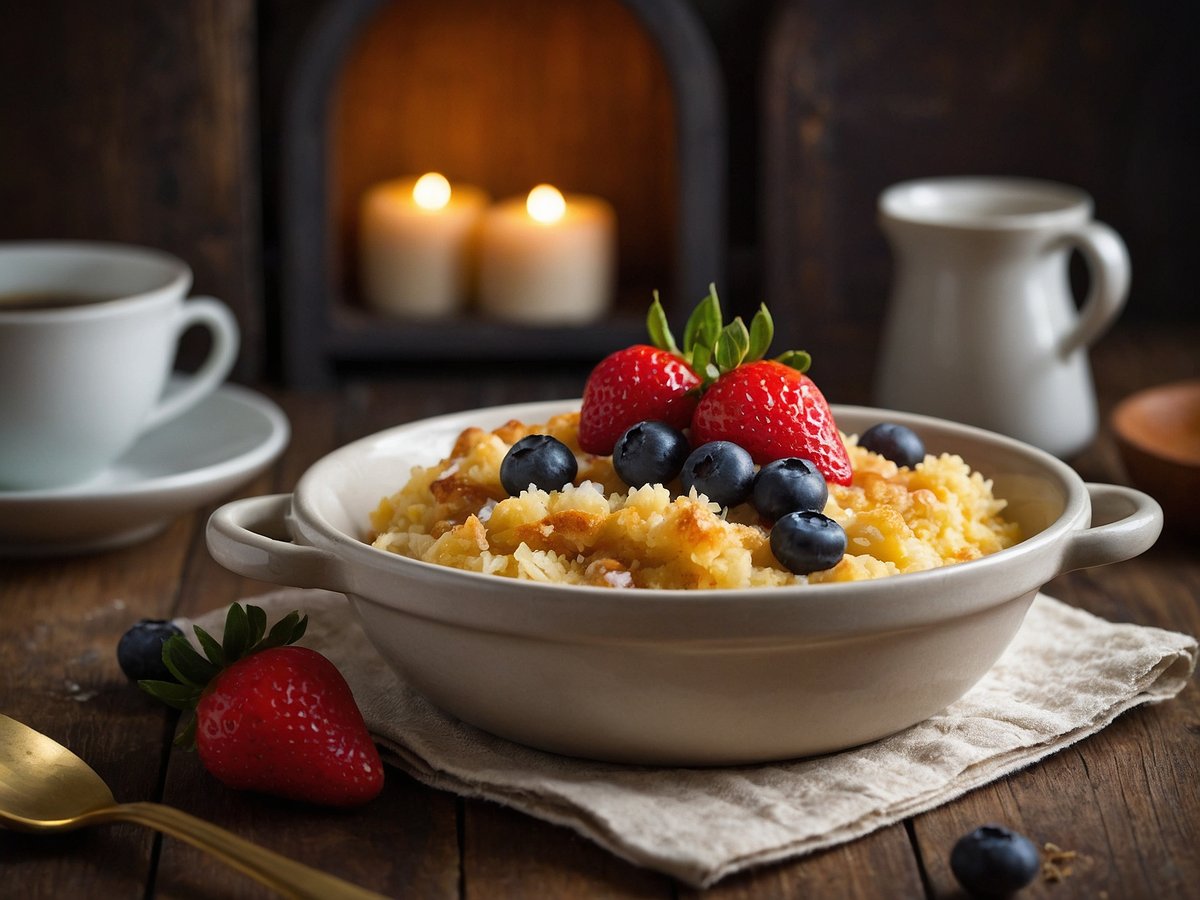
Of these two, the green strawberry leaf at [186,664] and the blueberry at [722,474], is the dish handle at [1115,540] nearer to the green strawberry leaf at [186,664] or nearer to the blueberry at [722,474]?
the blueberry at [722,474]

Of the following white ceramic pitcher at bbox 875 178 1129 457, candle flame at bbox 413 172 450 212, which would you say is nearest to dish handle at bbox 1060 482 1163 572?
white ceramic pitcher at bbox 875 178 1129 457

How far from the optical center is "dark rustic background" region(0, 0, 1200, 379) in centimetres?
251

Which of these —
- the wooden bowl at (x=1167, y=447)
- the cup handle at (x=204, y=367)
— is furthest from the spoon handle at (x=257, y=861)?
the wooden bowl at (x=1167, y=447)

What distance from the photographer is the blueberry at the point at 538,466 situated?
134 cm

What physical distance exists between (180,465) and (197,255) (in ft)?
2.04

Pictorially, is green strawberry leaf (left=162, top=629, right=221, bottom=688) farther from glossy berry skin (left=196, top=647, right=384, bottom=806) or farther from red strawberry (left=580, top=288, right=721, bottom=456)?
red strawberry (left=580, top=288, right=721, bottom=456)

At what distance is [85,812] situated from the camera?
1.19 meters

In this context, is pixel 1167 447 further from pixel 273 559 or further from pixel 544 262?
pixel 273 559

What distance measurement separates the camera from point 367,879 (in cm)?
114

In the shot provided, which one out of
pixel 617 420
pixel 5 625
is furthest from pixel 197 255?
pixel 617 420

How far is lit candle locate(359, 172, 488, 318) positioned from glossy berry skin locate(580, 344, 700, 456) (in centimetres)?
135

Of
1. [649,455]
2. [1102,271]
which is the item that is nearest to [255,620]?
[649,455]

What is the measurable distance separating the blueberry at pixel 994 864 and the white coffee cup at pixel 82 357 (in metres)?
1.23

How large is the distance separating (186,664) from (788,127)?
5.42ft
